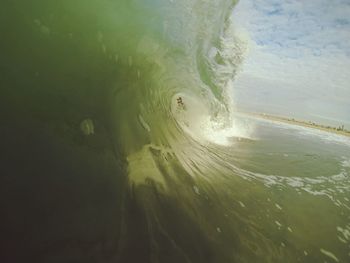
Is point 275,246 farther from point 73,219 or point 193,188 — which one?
point 73,219

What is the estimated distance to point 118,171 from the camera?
283 cm

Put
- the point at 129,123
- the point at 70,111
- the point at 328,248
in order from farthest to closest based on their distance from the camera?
the point at 129,123 < the point at 328,248 < the point at 70,111

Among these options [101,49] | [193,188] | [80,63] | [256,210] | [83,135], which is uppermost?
[101,49]

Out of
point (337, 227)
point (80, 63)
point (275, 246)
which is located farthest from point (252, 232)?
point (80, 63)

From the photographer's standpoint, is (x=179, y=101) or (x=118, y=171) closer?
(x=118, y=171)

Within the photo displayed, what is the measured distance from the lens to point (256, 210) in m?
3.50

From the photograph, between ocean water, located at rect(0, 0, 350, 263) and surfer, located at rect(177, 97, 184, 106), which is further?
surfer, located at rect(177, 97, 184, 106)

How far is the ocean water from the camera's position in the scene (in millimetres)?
2028

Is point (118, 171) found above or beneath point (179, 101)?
beneath

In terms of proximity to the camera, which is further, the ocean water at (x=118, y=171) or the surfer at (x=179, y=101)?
the surfer at (x=179, y=101)

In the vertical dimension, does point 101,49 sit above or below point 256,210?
above

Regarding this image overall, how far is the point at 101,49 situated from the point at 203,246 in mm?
3135

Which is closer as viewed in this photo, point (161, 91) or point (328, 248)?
point (328, 248)

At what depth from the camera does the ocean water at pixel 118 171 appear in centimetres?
203
